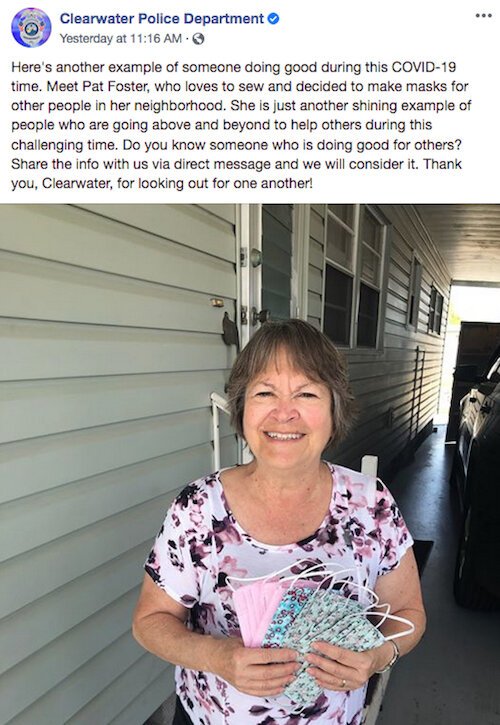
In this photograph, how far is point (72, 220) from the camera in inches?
52.6

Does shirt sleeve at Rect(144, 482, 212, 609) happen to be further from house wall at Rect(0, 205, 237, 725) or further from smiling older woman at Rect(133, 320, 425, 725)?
house wall at Rect(0, 205, 237, 725)

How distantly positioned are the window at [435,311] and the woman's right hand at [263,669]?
8554 millimetres

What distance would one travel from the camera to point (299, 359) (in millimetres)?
1075

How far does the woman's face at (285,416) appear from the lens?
1.05m

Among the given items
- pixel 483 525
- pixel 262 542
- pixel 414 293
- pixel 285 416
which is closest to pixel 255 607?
pixel 262 542

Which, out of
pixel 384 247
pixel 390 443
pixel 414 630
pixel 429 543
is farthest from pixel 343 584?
pixel 390 443

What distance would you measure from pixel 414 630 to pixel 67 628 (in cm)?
95

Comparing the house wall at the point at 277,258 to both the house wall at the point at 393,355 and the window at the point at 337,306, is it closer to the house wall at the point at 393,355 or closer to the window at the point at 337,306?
the house wall at the point at 393,355

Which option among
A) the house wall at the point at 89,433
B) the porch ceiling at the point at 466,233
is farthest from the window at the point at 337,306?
the porch ceiling at the point at 466,233
